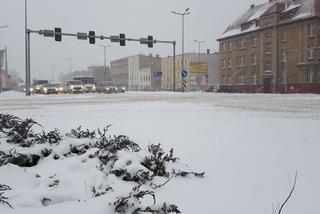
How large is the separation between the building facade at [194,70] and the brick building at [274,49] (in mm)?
4728

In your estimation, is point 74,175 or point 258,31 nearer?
point 74,175

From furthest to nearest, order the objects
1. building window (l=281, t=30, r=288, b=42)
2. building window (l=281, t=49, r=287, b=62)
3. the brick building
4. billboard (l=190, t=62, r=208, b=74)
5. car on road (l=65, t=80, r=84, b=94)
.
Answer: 1. billboard (l=190, t=62, r=208, b=74)
2. building window (l=281, t=30, r=288, b=42)
3. building window (l=281, t=49, r=287, b=62)
4. the brick building
5. car on road (l=65, t=80, r=84, b=94)

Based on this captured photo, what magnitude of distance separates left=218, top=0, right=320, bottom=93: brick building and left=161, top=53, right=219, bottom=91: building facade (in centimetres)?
473

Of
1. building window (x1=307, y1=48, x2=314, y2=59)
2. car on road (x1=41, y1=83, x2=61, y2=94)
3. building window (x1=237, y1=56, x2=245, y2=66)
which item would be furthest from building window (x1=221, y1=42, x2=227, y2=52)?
car on road (x1=41, y1=83, x2=61, y2=94)

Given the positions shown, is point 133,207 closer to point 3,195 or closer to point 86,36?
point 3,195

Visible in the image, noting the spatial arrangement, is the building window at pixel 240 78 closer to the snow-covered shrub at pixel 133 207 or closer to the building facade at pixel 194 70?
the building facade at pixel 194 70

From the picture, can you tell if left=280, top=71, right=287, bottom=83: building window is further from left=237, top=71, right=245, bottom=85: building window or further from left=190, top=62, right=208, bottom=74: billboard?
left=190, top=62, right=208, bottom=74: billboard

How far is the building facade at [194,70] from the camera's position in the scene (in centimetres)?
6838

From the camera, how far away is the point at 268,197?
3.83 m

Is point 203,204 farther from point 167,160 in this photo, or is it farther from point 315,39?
point 315,39

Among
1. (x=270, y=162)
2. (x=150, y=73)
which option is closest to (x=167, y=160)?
(x=270, y=162)

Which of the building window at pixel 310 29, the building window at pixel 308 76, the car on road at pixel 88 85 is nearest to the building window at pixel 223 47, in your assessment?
the building window at pixel 310 29

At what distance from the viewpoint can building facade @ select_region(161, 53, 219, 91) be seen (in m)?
68.4

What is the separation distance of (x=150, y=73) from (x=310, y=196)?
377 feet
